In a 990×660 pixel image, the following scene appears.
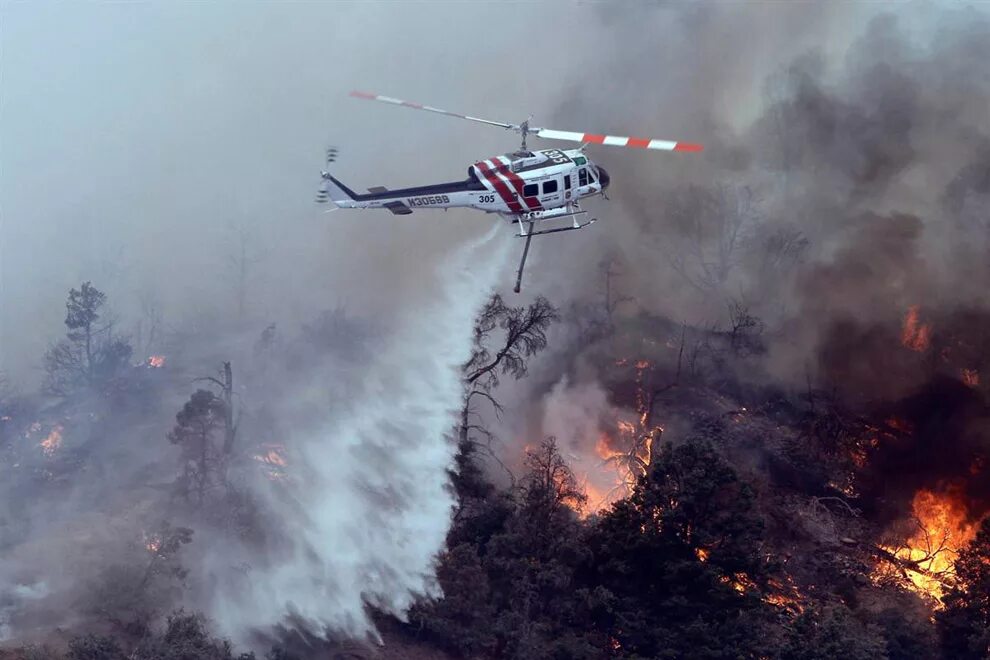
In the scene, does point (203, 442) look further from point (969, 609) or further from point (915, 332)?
point (915, 332)

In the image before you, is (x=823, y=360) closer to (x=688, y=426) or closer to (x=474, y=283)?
(x=688, y=426)

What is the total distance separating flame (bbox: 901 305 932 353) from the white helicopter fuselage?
20088 mm

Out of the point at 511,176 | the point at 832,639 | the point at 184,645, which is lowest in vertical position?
the point at 184,645

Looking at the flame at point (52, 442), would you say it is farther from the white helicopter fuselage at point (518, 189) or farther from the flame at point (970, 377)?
the flame at point (970, 377)

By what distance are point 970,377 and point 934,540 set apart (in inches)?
343

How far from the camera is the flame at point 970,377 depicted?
Result: 1753 inches

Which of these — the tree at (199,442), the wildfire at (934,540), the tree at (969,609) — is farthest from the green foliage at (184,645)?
the wildfire at (934,540)

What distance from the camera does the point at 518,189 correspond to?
36844 millimetres

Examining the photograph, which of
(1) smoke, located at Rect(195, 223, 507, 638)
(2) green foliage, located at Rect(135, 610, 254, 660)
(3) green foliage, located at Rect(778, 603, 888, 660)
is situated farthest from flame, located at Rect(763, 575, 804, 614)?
(2) green foliage, located at Rect(135, 610, 254, 660)

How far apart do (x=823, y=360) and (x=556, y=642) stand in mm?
23834

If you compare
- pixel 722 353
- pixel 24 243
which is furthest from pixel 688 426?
pixel 24 243

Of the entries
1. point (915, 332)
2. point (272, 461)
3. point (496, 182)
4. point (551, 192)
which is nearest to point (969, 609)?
point (915, 332)

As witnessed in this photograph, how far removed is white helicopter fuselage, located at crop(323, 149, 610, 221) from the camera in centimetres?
3675

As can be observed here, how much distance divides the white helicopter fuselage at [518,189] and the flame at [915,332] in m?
20.1
